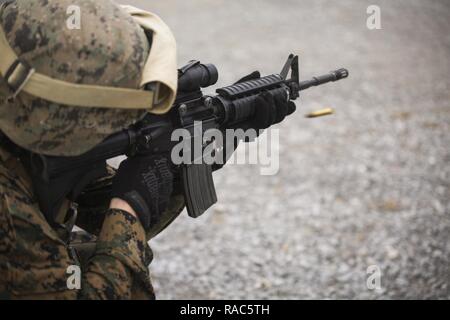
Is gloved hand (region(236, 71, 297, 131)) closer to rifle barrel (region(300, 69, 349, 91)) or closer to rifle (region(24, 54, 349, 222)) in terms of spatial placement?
rifle (region(24, 54, 349, 222))

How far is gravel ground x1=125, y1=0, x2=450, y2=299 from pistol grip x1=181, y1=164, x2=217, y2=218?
1.66 m

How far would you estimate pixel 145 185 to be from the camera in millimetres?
2512

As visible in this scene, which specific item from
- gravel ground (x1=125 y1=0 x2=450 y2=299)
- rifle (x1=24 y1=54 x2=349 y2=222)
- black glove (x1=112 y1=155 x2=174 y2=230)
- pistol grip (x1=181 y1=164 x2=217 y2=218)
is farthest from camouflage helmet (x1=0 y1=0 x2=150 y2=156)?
gravel ground (x1=125 y1=0 x2=450 y2=299)

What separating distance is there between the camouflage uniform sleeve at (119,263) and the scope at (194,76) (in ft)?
2.32

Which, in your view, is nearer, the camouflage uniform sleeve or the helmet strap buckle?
the helmet strap buckle

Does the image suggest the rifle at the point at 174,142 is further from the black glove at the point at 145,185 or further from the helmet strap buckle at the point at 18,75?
the helmet strap buckle at the point at 18,75

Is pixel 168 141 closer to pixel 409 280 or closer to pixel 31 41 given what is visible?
pixel 31 41

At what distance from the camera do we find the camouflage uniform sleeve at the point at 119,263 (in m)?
2.22

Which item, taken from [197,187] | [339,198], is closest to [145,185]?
[197,187]

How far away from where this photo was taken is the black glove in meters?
2.47

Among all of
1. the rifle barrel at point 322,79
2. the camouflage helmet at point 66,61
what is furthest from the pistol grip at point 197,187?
the rifle barrel at point 322,79

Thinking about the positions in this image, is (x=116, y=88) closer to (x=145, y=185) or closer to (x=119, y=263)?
(x=145, y=185)

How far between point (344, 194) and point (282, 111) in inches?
111

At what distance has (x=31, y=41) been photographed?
2.05 m
